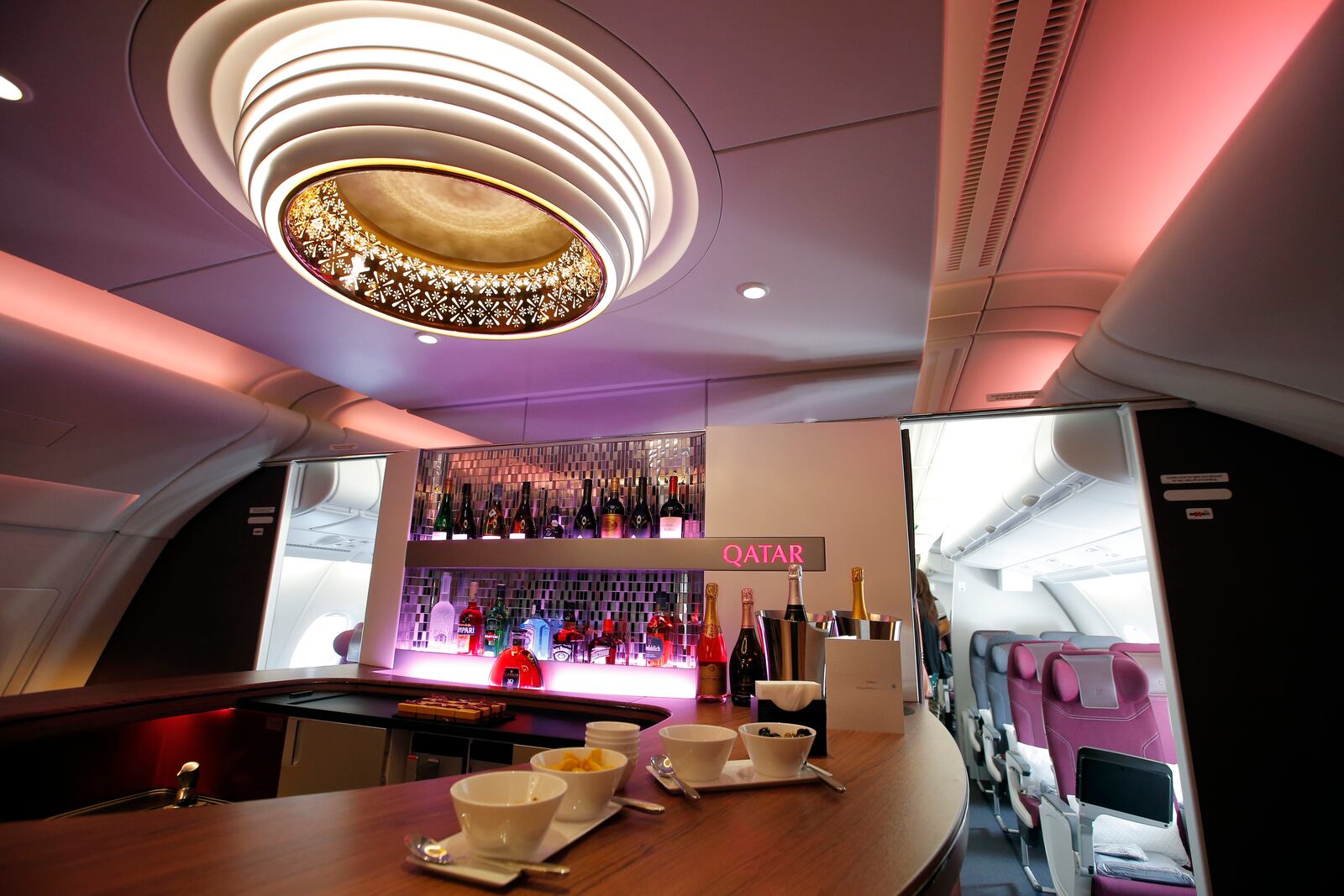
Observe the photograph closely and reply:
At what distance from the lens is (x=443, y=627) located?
2.83 m

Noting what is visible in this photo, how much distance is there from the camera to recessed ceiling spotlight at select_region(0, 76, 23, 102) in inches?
53.1

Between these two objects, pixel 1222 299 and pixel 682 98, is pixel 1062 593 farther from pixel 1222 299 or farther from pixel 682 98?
pixel 682 98

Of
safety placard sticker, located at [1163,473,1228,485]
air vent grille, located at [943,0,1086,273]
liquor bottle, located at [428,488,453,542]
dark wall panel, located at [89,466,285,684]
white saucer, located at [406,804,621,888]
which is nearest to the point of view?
white saucer, located at [406,804,621,888]

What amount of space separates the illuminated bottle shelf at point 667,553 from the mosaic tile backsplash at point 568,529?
0.11 metres

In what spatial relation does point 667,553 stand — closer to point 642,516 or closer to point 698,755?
point 642,516

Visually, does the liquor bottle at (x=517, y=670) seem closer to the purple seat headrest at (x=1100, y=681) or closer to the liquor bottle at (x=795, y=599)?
the liquor bottle at (x=795, y=599)

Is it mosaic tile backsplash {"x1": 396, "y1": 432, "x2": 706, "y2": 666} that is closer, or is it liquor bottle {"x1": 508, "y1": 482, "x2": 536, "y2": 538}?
mosaic tile backsplash {"x1": 396, "y1": 432, "x2": 706, "y2": 666}

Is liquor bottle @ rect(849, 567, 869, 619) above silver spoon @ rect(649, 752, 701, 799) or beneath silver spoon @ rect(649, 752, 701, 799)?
above

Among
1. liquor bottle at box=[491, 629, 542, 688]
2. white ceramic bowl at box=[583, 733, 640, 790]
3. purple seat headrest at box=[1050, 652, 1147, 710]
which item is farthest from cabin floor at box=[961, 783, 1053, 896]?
white ceramic bowl at box=[583, 733, 640, 790]

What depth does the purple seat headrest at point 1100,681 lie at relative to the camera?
11.5 ft

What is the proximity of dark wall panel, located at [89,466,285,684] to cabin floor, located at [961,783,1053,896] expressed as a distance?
12.9ft

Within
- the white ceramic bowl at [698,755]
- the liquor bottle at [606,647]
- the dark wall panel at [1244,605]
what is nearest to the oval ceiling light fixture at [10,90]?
the white ceramic bowl at [698,755]

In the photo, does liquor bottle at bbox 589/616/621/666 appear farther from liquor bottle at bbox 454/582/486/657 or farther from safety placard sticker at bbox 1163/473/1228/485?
safety placard sticker at bbox 1163/473/1228/485

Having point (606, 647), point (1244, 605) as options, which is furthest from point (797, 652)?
point (1244, 605)
